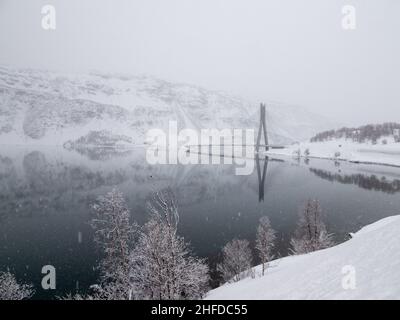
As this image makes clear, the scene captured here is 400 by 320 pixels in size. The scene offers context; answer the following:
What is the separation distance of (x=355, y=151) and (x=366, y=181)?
62.7 meters

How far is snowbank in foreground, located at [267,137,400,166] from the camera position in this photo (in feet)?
352

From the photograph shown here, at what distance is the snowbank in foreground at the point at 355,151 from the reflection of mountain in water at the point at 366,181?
32244 mm

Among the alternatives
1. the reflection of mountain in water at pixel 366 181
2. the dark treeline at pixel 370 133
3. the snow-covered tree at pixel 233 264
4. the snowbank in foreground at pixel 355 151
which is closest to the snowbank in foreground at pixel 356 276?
the snow-covered tree at pixel 233 264

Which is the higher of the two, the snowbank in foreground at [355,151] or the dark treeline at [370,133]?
the dark treeline at [370,133]

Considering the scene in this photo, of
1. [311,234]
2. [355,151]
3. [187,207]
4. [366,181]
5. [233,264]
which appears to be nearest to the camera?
[233,264]

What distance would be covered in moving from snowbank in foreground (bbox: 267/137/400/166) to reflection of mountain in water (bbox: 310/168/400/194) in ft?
106

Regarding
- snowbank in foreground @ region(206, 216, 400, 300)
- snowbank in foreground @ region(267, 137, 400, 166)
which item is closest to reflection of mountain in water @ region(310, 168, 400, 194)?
snowbank in foreground @ region(267, 137, 400, 166)

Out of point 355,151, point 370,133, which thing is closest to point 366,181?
point 355,151

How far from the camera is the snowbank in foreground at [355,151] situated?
107m

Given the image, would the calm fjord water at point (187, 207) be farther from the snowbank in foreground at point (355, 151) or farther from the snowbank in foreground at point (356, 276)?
the snowbank in foreground at point (355, 151)

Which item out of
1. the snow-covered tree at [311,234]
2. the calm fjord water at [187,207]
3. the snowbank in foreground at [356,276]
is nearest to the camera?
the snowbank in foreground at [356,276]

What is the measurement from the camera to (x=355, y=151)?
126m

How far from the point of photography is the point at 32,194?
65.2 meters

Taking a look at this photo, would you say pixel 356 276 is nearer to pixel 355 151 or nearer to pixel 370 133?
pixel 355 151
